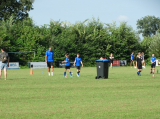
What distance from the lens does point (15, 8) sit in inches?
3004

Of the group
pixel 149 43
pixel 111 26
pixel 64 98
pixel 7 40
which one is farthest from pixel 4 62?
pixel 149 43

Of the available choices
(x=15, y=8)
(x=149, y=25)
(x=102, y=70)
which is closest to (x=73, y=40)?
(x=15, y=8)

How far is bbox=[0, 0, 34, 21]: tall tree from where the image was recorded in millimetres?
73000

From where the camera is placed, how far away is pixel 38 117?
25.4 feet

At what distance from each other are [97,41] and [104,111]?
5358 centimetres

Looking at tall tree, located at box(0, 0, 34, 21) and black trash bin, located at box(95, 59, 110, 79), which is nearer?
black trash bin, located at box(95, 59, 110, 79)

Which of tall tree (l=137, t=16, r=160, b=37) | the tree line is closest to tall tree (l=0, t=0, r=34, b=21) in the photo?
the tree line

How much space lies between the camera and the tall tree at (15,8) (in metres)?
73.0

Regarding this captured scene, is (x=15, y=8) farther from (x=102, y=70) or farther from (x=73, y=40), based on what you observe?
(x=102, y=70)

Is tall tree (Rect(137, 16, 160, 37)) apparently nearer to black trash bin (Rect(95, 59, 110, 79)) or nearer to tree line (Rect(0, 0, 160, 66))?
tree line (Rect(0, 0, 160, 66))

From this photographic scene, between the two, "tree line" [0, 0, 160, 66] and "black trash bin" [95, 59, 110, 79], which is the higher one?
"tree line" [0, 0, 160, 66]

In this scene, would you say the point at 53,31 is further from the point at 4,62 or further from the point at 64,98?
the point at 64,98

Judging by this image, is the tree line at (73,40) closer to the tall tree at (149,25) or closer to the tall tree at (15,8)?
the tall tree at (15,8)

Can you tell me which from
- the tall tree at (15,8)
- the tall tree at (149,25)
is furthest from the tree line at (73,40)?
the tall tree at (149,25)
